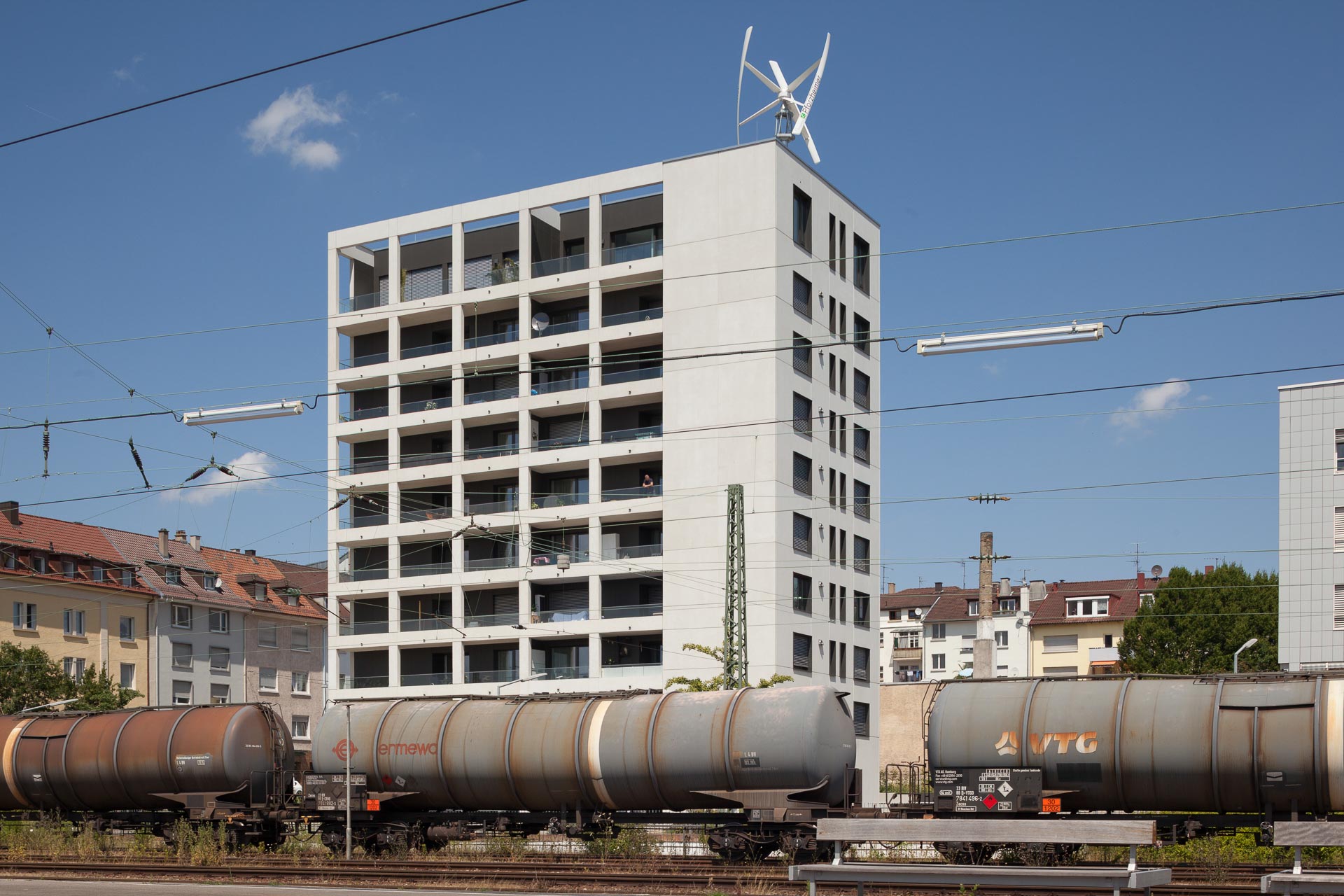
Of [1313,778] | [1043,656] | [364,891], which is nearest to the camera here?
[364,891]

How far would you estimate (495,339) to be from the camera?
77.0 meters

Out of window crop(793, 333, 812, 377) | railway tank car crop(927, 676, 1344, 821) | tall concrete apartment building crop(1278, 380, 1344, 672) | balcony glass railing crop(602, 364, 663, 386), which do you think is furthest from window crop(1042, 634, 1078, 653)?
railway tank car crop(927, 676, 1344, 821)

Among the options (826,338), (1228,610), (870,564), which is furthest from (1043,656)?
(826,338)

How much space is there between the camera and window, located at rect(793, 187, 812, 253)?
236 feet

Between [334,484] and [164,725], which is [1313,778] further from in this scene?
[334,484]

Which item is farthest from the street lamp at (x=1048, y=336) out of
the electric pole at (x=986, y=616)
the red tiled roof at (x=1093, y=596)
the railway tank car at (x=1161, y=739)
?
the red tiled roof at (x=1093, y=596)

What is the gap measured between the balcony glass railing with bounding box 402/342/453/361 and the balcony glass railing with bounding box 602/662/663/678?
20218 mm

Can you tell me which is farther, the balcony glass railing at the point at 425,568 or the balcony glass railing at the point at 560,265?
the balcony glass railing at the point at 425,568

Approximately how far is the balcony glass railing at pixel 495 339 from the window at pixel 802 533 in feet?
60.3

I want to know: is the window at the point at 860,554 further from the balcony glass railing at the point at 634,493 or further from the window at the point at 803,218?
the window at the point at 803,218

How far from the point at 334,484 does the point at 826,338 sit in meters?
28.8

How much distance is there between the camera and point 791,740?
27.0 metres

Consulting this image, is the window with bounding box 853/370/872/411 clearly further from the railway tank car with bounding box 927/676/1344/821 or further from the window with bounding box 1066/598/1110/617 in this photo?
the railway tank car with bounding box 927/676/1344/821

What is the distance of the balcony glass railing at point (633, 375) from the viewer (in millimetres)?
73062
